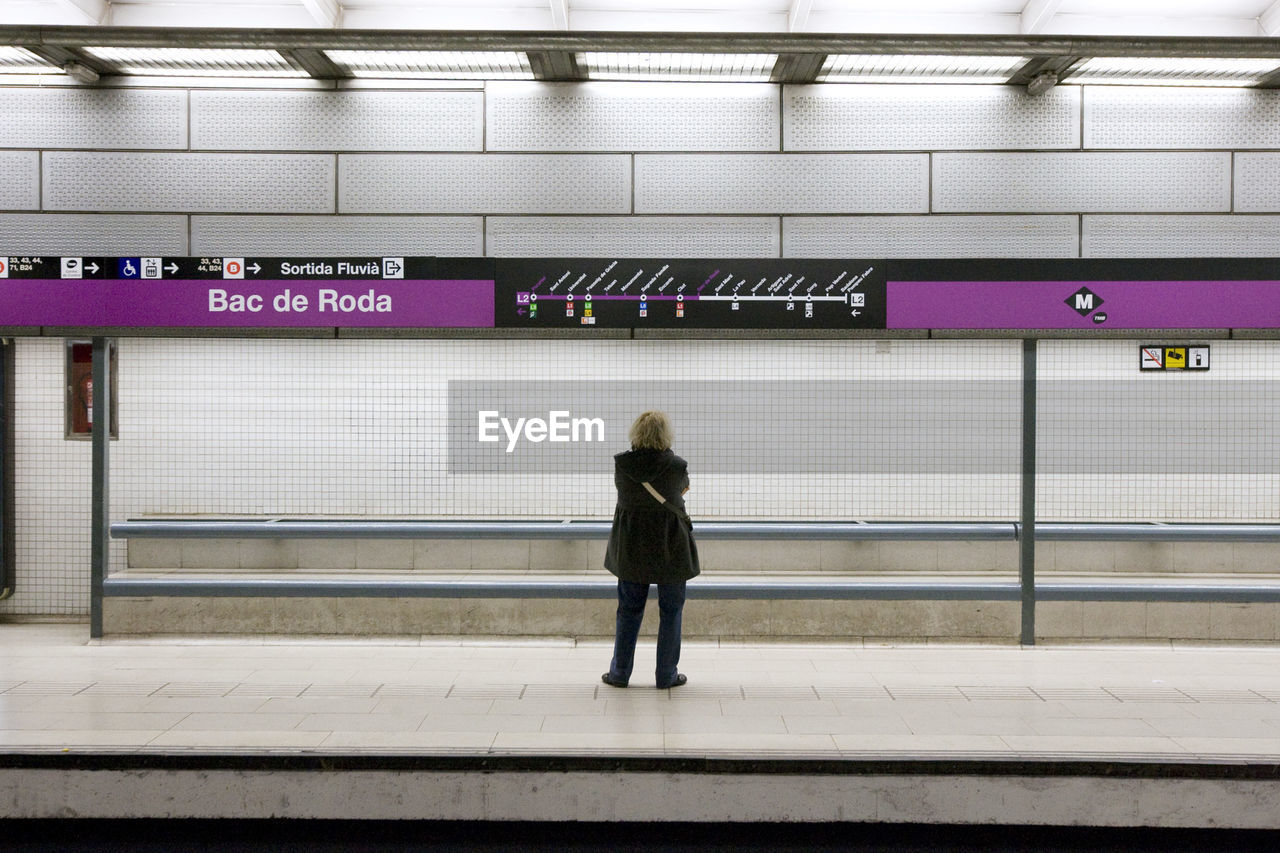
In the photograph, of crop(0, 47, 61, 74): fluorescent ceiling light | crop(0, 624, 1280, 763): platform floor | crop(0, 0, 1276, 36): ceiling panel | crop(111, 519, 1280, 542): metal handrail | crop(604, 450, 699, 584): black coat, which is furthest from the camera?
crop(111, 519, 1280, 542): metal handrail

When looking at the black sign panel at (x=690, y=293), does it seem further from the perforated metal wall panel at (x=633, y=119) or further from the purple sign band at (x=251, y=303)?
the perforated metal wall panel at (x=633, y=119)

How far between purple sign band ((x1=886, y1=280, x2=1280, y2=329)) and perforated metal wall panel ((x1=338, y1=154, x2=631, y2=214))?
2546 mm

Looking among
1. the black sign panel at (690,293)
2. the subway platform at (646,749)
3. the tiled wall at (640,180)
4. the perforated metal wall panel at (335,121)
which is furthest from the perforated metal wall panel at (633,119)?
the subway platform at (646,749)

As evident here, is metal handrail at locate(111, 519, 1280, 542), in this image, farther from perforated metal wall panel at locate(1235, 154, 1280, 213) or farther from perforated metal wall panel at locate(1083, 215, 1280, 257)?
perforated metal wall panel at locate(1235, 154, 1280, 213)

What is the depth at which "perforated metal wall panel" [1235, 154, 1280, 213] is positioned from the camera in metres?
6.06

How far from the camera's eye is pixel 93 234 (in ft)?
20.0

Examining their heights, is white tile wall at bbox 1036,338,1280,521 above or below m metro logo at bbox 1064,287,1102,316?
below

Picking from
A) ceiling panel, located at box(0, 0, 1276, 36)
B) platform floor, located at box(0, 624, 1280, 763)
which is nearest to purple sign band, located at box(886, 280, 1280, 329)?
ceiling panel, located at box(0, 0, 1276, 36)

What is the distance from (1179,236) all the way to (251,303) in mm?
6358

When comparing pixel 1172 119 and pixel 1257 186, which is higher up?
pixel 1172 119

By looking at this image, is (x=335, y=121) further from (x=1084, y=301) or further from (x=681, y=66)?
(x=1084, y=301)

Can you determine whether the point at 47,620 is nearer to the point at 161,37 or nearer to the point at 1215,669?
the point at 161,37

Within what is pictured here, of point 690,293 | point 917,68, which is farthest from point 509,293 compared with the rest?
point 917,68

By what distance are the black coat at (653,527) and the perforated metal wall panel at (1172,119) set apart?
4.09 m
